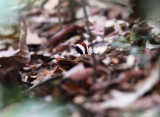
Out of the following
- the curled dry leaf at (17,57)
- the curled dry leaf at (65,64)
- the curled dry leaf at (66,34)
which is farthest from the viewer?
the curled dry leaf at (66,34)

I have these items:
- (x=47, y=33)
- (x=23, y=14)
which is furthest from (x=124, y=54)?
(x=23, y=14)

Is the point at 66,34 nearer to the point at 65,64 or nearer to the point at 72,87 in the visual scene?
the point at 65,64

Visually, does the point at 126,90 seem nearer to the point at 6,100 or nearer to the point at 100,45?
the point at 6,100

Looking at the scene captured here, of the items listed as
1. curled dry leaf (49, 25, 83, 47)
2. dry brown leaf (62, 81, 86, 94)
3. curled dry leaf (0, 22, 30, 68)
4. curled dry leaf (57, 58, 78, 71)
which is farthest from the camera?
curled dry leaf (49, 25, 83, 47)

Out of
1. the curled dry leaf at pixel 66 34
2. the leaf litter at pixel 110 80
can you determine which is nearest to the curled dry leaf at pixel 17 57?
the leaf litter at pixel 110 80

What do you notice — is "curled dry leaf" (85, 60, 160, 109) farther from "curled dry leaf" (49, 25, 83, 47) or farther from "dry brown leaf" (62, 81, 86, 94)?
"curled dry leaf" (49, 25, 83, 47)

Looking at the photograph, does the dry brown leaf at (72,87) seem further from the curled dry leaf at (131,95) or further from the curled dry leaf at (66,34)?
the curled dry leaf at (66,34)

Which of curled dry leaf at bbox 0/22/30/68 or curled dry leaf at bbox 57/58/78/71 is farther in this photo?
curled dry leaf at bbox 0/22/30/68

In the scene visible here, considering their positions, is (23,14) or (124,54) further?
(23,14)

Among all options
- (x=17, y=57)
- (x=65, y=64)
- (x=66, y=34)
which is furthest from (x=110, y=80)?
(x=66, y=34)

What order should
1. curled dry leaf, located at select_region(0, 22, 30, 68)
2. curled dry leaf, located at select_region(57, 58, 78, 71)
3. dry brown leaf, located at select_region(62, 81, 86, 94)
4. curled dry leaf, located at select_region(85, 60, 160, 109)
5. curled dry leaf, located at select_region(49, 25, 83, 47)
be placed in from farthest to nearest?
curled dry leaf, located at select_region(49, 25, 83, 47), curled dry leaf, located at select_region(0, 22, 30, 68), curled dry leaf, located at select_region(57, 58, 78, 71), dry brown leaf, located at select_region(62, 81, 86, 94), curled dry leaf, located at select_region(85, 60, 160, 109)

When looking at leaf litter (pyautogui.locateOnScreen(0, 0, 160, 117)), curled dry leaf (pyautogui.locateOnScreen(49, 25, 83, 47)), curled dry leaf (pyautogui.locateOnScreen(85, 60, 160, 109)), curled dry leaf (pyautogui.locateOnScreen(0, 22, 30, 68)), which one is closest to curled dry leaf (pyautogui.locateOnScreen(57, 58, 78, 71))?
leaf litter (pyautogui.locateOnScreen(0, 0, 160, 117))
